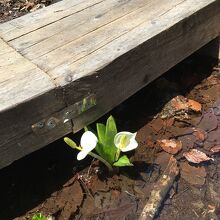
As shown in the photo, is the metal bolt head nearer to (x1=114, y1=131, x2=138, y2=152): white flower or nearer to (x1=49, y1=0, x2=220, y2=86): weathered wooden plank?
(x1=49, y1=0, x2=220, y2=86): weathered wooden plank

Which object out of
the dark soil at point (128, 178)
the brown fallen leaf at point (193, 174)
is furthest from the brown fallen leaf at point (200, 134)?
the brown fallen leaf at point (193, 174)

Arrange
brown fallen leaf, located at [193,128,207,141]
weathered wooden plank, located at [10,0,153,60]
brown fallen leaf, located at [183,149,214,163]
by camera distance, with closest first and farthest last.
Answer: weathered wooden plank, located at [10,0,153,60] → brown fallen leaf, located at [183,149,214,163] → brown fallen leaf, located at [193,128,207,141]

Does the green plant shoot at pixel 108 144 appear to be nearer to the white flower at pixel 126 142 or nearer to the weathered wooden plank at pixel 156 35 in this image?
the white flower at pixel 126 142

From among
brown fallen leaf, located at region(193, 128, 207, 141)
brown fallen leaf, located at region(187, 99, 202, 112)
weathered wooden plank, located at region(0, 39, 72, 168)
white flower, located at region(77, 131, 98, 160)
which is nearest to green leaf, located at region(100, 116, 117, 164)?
white flower, located at region(77, 131, 98, 160)

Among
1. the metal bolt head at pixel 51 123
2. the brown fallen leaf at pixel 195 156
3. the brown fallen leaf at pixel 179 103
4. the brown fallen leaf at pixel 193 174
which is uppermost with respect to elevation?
the metal bolt head at pixel 51 123

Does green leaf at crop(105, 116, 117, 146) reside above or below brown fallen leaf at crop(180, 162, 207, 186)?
above

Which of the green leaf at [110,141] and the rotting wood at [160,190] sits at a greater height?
the green leaf at [110,141]

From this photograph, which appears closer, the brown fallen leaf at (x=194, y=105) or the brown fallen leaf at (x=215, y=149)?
the brown fallen leaf at (x=215, y=149)
